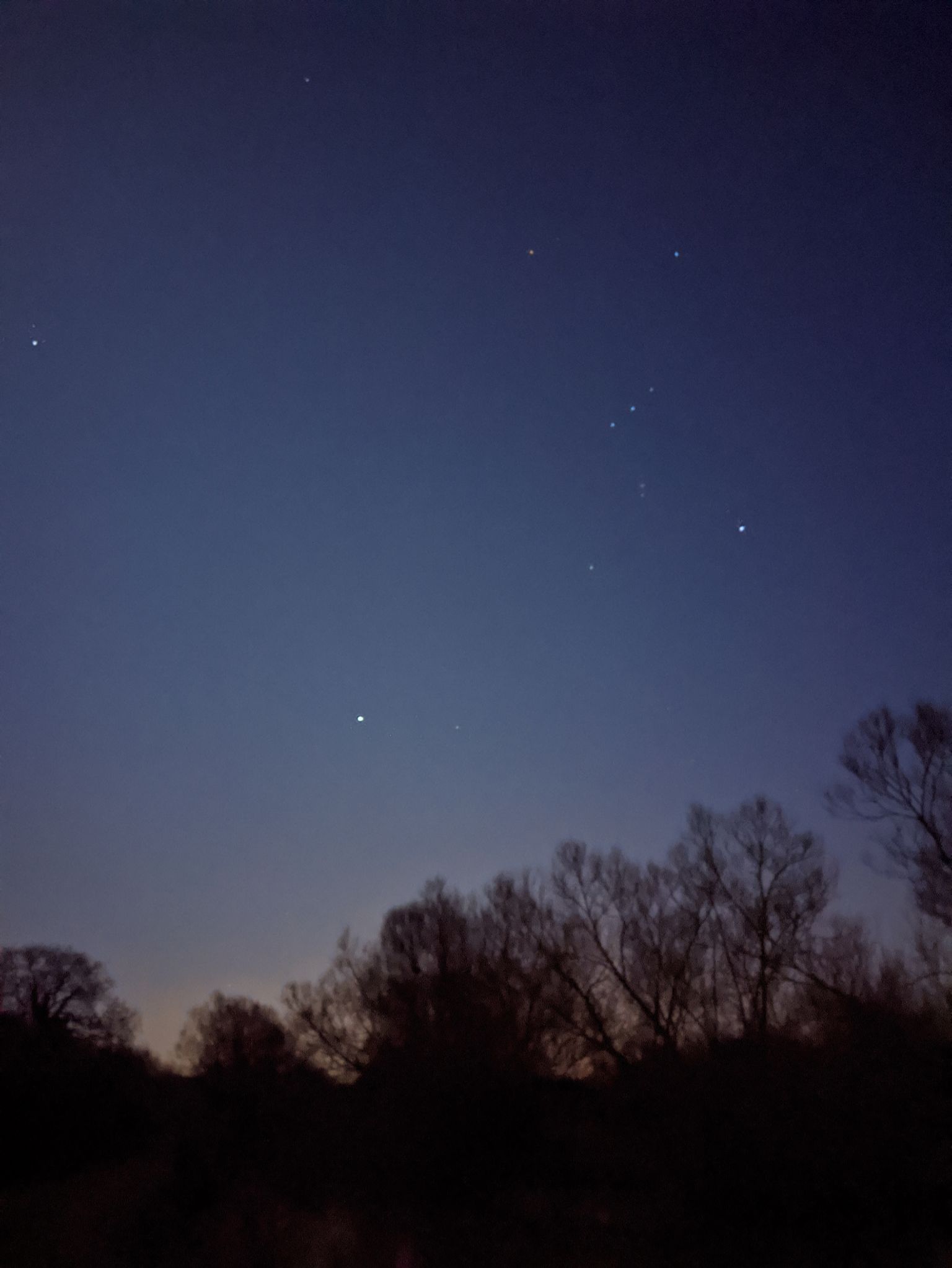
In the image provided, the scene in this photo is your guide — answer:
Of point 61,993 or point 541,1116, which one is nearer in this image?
point 541,1116

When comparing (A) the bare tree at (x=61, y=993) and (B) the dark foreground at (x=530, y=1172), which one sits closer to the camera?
→ (B) the dark foreground at (x=530, y=1172)

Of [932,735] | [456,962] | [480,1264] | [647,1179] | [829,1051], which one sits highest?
[932,735]

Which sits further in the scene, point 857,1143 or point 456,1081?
point 456,1081

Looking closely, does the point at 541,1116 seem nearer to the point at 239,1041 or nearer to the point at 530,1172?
the point at 530,1172

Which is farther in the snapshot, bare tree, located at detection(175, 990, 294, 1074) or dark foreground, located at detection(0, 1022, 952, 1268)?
bare tree, located at detection(175, 990, 294, 1074)

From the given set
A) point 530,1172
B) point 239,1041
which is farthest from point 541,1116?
point 239,1041

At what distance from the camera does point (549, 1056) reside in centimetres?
2111

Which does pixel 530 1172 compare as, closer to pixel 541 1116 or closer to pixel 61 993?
pixel 541 1116

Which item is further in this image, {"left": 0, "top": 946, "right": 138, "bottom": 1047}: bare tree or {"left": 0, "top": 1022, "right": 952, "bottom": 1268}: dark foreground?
{"left": 0, "top": 946, "right": 138, "bottom": 1047}: bare tree

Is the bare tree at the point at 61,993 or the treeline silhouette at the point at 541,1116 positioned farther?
the bare tree at the point at 61,993

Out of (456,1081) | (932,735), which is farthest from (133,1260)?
(932,735)

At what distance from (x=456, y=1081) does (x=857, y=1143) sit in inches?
341

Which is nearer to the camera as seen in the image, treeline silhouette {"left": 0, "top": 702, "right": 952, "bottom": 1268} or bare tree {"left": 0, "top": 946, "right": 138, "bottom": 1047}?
treeline silhouette {"left": 0, "top": 702, "right": 952, "bottom": 1268}

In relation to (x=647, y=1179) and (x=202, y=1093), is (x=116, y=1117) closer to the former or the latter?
(x=202, y=1093)
